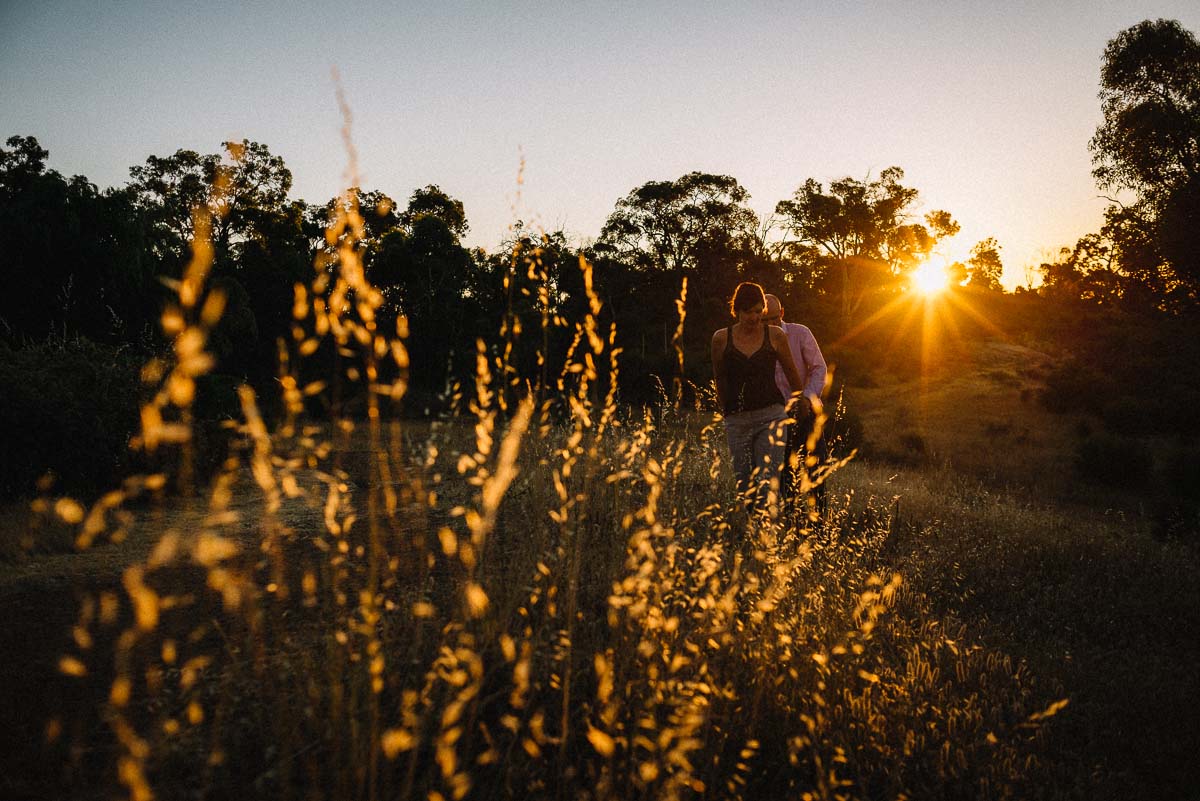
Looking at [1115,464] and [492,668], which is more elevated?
[492,668]

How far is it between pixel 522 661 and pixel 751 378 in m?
3.30

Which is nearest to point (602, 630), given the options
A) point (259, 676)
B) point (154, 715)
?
point (259, 676)

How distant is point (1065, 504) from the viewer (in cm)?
990

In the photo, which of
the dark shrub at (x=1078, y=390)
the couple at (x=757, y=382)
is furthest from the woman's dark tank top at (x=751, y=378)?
the dark shrub at (x=1078, y=390)

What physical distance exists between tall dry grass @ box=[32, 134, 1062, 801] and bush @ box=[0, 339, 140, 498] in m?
2.79

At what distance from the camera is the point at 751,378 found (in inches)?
174

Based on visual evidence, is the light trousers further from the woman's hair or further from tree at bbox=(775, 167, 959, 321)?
tree at bbox=(775, 167, 959, 321)

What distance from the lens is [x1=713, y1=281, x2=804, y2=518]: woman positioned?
14.1ft

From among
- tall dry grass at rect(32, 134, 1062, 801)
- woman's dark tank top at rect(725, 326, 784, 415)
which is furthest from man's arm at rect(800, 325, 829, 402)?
tall dry grass at rect(32, 134, 1062, 801)

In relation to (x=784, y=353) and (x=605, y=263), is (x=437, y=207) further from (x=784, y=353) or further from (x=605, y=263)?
(x=784, y=353)

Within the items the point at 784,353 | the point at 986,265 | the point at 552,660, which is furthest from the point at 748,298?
the point at 986,265

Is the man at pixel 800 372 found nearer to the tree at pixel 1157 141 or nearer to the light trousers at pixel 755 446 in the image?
the light trousers at pixel 755 446

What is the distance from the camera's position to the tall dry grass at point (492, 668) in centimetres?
159

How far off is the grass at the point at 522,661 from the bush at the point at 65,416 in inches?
62.6
